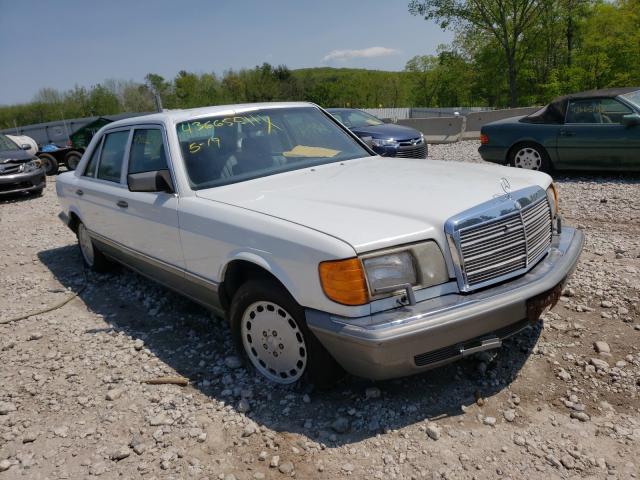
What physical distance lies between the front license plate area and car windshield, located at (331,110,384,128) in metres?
9.85

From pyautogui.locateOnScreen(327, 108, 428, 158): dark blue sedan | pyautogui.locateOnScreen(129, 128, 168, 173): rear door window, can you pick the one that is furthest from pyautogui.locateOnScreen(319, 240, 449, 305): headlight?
pyautogui.locateOnScreen(327, 108, 428, 158): dark blue sedan

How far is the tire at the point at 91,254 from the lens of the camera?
5.54 meters

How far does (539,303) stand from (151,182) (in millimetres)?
2554

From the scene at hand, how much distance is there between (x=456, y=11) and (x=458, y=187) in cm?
3782

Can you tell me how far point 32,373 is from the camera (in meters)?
3.63

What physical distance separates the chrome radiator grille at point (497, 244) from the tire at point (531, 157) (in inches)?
251

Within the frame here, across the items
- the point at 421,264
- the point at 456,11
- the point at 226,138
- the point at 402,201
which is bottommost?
the point at 421,264

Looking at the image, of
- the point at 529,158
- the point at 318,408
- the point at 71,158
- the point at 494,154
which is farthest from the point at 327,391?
the point at 71,158

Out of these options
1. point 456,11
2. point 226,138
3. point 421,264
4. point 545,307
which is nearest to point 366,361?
point 421,264

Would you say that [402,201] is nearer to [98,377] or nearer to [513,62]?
[98,377]

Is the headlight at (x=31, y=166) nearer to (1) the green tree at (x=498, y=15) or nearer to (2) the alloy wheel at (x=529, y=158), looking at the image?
(2) the alloy wheel at (x=529, y=158)

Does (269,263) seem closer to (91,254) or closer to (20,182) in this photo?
(91,254)

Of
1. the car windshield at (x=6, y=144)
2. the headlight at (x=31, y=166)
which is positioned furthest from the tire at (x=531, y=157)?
the car windshield at (x=6, y=144)

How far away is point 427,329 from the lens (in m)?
2.34
